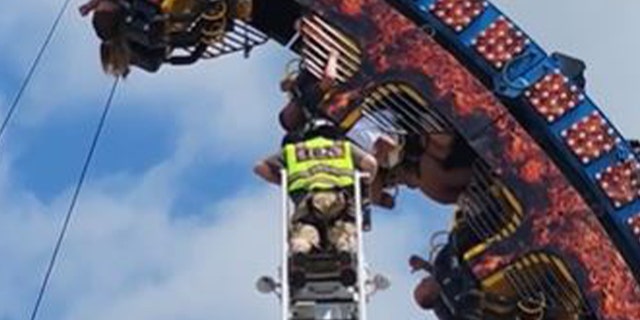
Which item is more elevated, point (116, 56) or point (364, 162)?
point (116, 56)

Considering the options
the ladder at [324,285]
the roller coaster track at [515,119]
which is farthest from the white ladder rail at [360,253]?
the roller coaster track at [515,119]

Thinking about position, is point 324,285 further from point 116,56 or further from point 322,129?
point 116,56

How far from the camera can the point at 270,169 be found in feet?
46.0

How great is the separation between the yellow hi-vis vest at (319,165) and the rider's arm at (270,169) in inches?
10.4

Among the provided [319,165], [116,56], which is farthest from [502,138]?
[116,56]

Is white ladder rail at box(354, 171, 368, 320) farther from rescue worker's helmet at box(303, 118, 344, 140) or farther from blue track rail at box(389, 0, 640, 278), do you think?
blue track rail at box(389, 0, 640, 278)

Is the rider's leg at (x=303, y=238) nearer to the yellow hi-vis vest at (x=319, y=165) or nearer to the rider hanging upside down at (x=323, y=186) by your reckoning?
the rider hanging upside down at (x=323, y=186)

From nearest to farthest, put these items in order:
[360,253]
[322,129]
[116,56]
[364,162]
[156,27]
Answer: [360,253]
[364,162]
[322,129]
[156,27]
[116,56]

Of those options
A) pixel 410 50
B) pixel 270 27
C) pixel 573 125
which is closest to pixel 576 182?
pixel 573 125

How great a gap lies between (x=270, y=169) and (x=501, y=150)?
198 centimetres

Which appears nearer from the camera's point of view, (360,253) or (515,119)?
(360,253)

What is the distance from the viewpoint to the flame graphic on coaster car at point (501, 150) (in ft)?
48.9

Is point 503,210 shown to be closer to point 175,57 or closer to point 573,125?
point 573,125

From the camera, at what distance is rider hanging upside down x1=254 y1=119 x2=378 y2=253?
13.2 meters
